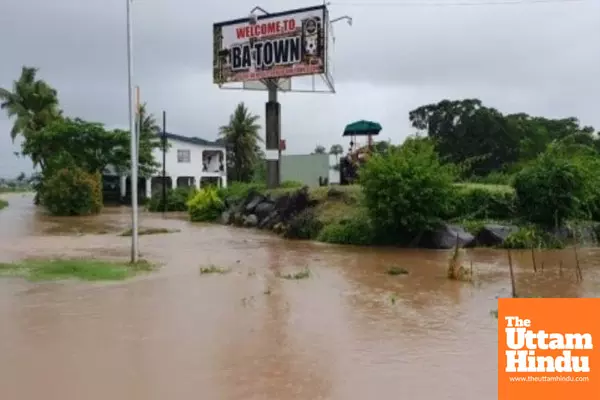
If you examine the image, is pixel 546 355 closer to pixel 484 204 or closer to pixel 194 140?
pixel 484 204

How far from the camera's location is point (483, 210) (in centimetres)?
1936

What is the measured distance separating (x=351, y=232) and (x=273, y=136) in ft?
37.4

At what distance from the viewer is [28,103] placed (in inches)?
1859

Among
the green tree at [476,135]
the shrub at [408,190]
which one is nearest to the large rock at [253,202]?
the shrub at [408,190]

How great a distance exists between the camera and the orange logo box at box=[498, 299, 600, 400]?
→ 191 inches

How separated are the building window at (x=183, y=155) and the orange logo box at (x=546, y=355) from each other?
50.0 m

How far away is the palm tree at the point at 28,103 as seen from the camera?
152 ft

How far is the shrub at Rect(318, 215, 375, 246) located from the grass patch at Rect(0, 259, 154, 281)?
23.8ft

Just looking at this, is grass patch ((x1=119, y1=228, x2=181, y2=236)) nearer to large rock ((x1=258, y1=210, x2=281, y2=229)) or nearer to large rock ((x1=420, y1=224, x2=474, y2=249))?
large rock ((x1=258, y1=210, x2=281, y2=229))

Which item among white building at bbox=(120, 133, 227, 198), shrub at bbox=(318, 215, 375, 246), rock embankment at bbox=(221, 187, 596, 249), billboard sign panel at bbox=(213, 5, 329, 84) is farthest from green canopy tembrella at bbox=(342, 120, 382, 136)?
white building at bbox=(120, 133, 227, 198)

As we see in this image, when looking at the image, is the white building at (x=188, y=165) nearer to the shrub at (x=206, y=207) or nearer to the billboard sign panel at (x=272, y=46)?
the shrub at (x=206, y=207)

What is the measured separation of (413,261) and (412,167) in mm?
3703

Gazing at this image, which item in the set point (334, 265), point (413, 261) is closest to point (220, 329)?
point (334, 265)

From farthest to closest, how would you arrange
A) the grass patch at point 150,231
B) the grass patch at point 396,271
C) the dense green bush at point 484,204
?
the grass patch at point 150,231 < the dense green bush at point 484,204 < the grass patch at point 396,271
